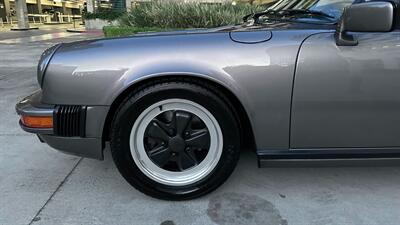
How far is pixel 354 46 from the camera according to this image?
2.36 metres

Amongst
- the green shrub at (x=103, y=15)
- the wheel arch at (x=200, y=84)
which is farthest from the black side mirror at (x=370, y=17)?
the green shrub at (x=103, y=15)

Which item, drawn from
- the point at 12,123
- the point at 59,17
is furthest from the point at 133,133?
the point at 59,17

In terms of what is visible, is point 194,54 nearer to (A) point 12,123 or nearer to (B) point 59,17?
(A) point 12,123

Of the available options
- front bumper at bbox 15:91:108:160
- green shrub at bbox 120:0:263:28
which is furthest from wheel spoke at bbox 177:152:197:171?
green shrub at bbox 120:0:263:28

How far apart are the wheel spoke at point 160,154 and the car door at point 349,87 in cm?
87

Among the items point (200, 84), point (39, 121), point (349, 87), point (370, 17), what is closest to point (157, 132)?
point (200, 84)

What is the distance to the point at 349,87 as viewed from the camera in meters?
2.38

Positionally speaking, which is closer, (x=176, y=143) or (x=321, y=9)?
(x=176, y=143)

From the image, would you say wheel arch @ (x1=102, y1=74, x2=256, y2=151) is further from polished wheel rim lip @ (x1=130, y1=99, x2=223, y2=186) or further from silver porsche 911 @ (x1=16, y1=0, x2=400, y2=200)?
polished wheel rim lip @ (x1=130, y1=99, x2=223, y2=186)

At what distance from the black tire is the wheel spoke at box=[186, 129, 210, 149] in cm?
13

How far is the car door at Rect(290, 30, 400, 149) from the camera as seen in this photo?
2.35 meters

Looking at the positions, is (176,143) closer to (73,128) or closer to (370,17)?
(73,128)

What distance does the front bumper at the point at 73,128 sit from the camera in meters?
2.50

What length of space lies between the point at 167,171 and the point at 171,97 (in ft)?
1.85
